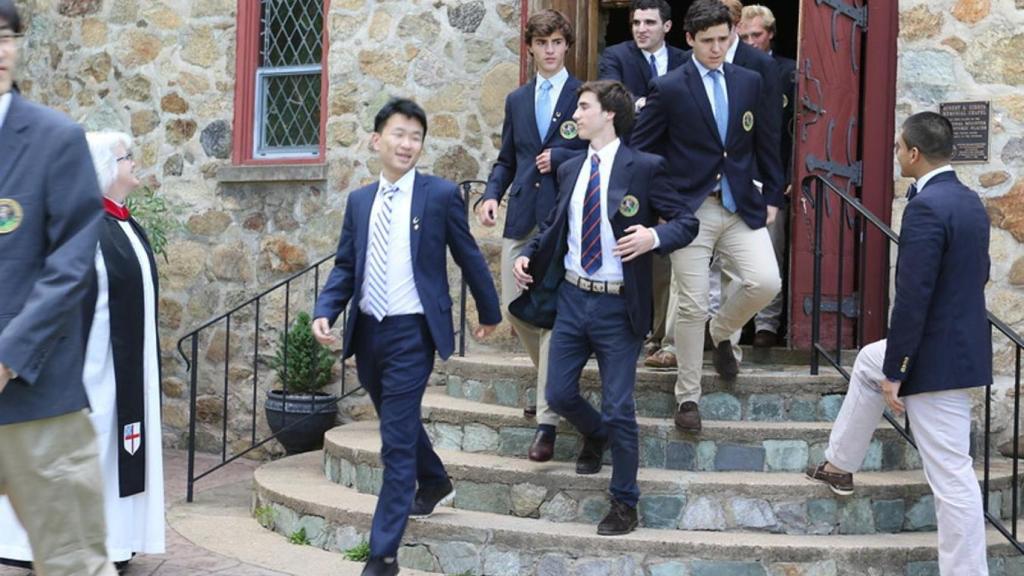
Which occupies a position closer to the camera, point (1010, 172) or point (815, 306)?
point (815, 306)

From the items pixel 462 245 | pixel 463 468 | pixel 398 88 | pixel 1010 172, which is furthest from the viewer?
pixel 398 88

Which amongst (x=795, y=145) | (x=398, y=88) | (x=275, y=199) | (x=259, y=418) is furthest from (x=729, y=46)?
(x=259, y=418)

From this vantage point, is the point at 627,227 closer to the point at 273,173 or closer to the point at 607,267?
the point at 607,267

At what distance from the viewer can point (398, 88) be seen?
8.73 m

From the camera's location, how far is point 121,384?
5.48 metres

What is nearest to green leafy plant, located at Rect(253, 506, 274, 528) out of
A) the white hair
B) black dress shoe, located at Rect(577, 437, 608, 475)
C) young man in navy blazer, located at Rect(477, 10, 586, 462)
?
young man in navy blazer, located at Rect(477, 10, 586, 462)

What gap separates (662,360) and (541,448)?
3.04ft

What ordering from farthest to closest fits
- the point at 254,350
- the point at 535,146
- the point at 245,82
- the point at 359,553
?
1. the point at 245,82
2. the point at 254,350
3. the point at 535,146
4. the point at 359,553

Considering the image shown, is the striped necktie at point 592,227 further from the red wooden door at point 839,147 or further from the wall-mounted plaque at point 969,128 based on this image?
the wall-mounted plaque at point 969,128

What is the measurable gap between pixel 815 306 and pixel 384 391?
2431 millimetres

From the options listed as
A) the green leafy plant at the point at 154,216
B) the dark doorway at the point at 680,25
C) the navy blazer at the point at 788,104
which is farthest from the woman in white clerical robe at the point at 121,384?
the dark doorway at the point at 680,25

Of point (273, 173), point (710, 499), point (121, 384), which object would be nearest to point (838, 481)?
point (710, 499)

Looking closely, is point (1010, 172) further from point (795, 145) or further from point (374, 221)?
point (374, 221)

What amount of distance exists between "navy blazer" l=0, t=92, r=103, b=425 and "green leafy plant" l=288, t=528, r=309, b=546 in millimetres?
2881
